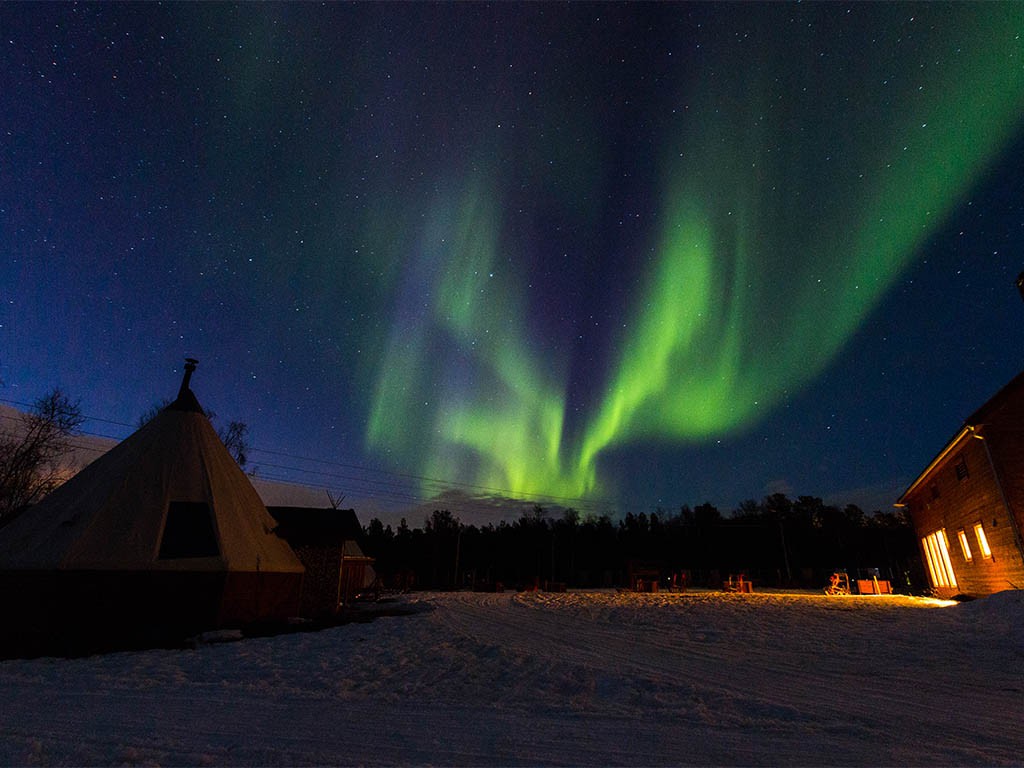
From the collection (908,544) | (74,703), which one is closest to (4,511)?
(74,703)

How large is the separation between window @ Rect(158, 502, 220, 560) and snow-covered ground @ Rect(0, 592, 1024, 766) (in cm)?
287

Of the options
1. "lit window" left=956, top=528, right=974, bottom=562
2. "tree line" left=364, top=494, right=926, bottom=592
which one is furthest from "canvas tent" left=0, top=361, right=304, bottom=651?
"tree line" left=364, top=494, right=926, bottom=592

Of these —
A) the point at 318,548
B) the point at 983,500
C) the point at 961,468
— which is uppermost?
the point at 961,468

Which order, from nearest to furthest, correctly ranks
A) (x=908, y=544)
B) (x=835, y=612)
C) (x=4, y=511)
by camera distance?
1. (x=835, y=612)
2. (x=4, y=511)
3. (x=908, y=544)

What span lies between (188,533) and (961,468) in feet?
92.2

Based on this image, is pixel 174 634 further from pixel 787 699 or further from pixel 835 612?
pixel 835 612

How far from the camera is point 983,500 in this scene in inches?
712

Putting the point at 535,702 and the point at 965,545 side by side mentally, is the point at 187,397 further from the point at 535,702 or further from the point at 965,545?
the point at 965,545

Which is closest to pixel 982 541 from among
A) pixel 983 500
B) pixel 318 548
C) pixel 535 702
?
pixel 983 500

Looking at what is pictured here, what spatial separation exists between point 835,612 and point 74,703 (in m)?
19.9

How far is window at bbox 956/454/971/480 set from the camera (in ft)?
64.1

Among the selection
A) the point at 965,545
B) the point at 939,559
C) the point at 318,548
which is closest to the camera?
the point at 318,548

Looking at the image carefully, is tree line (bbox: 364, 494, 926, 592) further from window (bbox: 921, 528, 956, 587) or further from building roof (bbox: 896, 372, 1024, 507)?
building roof (bbox: 896, 372, 1024, 507)

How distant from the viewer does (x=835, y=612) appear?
1667 centimetres
